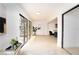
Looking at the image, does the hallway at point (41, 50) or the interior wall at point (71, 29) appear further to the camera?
the interior wall at point (71, 29)

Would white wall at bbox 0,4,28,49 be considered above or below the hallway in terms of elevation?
above

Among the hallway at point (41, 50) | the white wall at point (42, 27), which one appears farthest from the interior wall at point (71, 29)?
the white wall at point (42, 27)

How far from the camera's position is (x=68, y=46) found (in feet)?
17.5

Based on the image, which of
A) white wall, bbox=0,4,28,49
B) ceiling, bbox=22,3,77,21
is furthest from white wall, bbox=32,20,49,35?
white wall, bbox=0,4,28,49

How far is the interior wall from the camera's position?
519 cm

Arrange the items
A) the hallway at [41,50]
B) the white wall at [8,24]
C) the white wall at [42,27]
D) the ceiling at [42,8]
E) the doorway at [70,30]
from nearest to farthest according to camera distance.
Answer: the white wall at [8,24] < the ceiling at [42,8] < the hallway at [41,50] < the doorway at [70,30] < the white wall at [42,27]

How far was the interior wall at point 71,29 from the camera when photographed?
5.19 meters

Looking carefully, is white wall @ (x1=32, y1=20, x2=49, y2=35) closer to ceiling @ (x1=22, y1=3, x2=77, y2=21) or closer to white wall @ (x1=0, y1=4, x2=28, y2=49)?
ceiling @ (x1=22, y1=3, x2=77, y2=21)

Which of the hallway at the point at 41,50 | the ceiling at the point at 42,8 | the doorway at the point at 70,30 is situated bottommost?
the hallway at the point at 41,50

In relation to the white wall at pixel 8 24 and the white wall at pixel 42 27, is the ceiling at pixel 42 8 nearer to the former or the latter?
Answer: the white wall at pixel 8 24

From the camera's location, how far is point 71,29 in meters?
5.35
